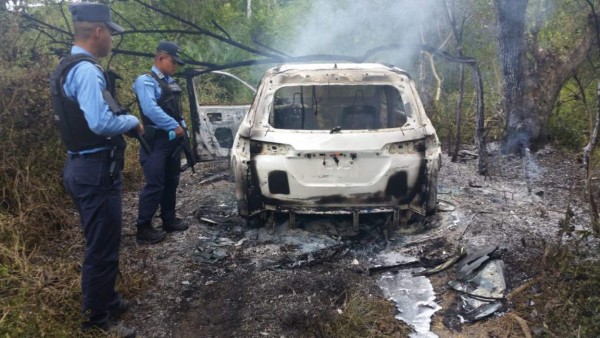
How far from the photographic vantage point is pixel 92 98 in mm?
2965

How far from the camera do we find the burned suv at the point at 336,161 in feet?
13.7

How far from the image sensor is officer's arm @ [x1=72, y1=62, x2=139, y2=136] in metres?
2.96

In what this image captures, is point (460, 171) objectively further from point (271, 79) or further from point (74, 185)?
point (74, 185)

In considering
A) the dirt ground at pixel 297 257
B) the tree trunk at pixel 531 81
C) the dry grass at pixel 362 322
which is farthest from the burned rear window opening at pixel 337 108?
the dry grass at pixel 362 322

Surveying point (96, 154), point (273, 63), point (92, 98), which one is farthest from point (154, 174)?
Result: point (273, 63)

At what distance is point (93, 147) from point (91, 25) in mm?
801

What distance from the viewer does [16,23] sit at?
5895mm

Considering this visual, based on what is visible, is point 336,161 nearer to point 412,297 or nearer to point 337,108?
point 412,297

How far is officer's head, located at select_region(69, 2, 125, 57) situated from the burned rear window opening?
8.53ft

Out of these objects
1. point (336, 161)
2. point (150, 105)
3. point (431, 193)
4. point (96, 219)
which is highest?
point (150, 105)

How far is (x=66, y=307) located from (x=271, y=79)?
101 inches

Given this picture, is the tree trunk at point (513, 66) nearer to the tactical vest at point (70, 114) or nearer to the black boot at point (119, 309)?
the tactical vest at point (70, 114)

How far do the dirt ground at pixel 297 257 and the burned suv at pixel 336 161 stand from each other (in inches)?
13.2

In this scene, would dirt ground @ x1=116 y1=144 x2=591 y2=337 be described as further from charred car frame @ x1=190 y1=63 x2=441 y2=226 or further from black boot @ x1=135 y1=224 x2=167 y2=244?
charred car frame @ x1=190 y1=63 x2=441 y2=226
